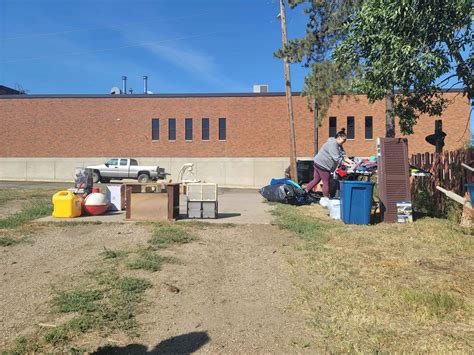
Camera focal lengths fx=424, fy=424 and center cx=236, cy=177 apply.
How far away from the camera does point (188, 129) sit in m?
36.9

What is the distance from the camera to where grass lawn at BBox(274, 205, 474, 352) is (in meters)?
3.42

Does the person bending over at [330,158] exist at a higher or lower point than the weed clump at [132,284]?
higher

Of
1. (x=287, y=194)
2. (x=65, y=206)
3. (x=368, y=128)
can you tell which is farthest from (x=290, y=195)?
(x=368, y=128)

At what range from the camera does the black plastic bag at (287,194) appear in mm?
12852

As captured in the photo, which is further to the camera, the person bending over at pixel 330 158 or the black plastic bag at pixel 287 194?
the black plastic bag at pixel 287 194

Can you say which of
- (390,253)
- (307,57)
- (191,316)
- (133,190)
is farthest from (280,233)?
(307,57)

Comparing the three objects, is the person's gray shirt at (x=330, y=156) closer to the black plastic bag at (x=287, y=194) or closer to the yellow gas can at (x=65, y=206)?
the black plastic bag at (x=287, y=194)

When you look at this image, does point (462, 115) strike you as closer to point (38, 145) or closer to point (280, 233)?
point (280, 233)

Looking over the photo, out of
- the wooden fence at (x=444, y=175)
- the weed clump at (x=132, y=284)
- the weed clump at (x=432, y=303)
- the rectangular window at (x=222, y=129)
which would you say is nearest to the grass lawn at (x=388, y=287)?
the weed clump at (x=432, y=303)

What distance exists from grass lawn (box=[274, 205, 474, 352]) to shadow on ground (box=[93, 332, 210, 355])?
3.15 feet

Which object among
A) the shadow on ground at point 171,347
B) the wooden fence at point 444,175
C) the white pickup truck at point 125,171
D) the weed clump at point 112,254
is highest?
the white pickup truck at point 125,171

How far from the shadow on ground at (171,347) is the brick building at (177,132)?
3260 centimetres

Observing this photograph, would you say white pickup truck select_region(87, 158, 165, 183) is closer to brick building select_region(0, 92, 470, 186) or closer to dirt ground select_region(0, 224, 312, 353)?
brick building select_region(0, 92, 470, 186)

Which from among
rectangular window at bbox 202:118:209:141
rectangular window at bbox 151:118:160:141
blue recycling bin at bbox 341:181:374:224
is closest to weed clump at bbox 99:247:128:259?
blue recycling bin at bbox 341:181:374:224
